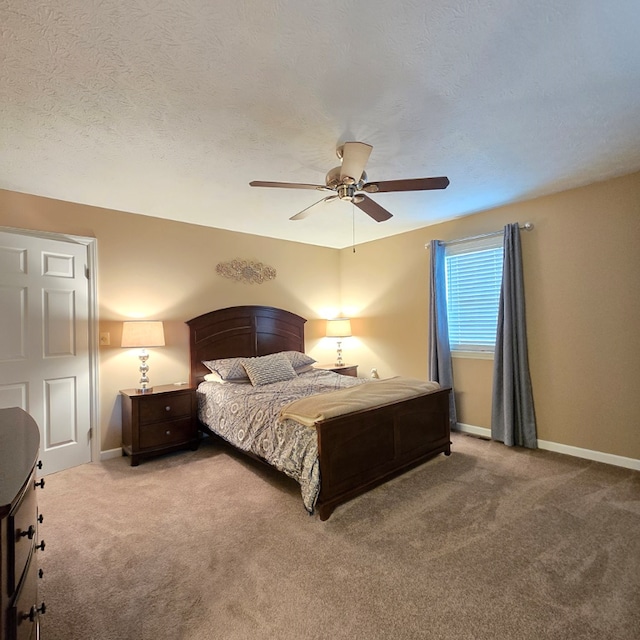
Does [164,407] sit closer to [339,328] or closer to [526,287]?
[339,328]

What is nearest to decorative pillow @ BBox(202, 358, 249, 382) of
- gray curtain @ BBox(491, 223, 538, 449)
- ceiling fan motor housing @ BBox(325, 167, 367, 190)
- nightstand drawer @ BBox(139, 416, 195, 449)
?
nightstand drawer @ BBox(139, 416, 195, 449)

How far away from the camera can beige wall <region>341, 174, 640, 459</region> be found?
3.03 meters

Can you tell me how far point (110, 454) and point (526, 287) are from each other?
4601mm

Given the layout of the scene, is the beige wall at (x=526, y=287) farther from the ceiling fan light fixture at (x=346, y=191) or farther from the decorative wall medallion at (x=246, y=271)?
the ceiling fan light fixture at (x=346, y=191)

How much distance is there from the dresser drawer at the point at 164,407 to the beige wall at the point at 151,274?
0.46 m

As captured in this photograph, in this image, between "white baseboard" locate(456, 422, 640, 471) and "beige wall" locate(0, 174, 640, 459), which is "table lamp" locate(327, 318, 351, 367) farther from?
"white baseboard" locate(456, 422, 640, 471)

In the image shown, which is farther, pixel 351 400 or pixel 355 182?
pixel 351 400

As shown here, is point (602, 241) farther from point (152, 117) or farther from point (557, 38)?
point (152, 117)

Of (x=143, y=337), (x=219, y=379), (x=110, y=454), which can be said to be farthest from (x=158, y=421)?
(x=143, y=337)

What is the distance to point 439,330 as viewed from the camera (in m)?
4.20

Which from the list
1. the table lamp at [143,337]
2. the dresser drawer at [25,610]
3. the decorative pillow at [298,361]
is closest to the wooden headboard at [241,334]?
the decorative pillow at [298,361]

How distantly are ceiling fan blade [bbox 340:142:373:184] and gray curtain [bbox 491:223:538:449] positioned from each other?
89.2 inches

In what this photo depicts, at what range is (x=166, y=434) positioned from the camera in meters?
3.51

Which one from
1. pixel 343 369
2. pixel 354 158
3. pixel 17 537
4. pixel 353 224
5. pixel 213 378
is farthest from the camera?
pixel 343 369
